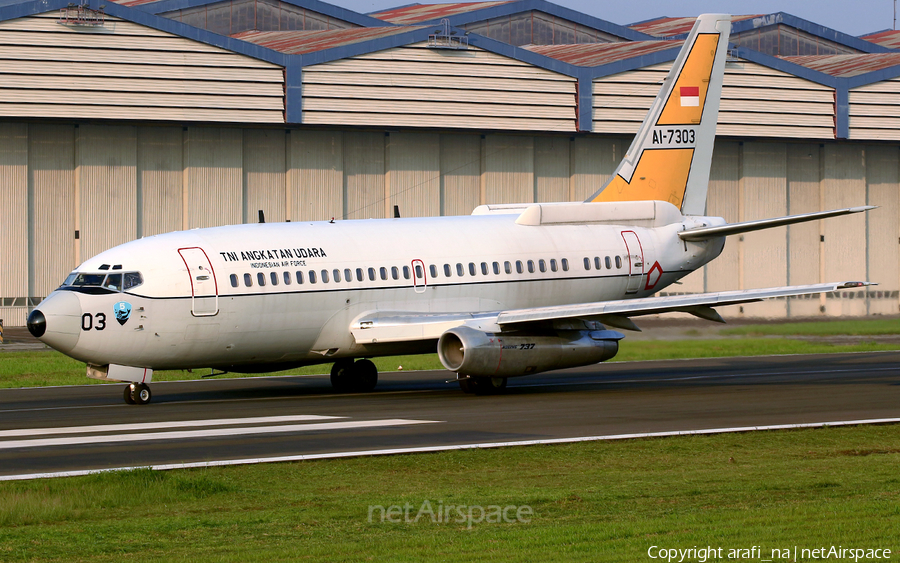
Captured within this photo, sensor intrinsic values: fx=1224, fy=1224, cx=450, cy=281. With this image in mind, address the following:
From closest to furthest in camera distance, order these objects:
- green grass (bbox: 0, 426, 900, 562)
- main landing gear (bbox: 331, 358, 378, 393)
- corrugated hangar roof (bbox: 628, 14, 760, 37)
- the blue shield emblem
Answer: green grass (bbox: 0, 426, 900, 562)
the blue shield emblem
main landing gear (bbox: 331, 358, 378, 393)
corrugated hangar roof (bbox: 628, 14, 760, 37)

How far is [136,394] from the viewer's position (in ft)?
85.6

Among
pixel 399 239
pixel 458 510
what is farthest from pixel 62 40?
pixel 458 510

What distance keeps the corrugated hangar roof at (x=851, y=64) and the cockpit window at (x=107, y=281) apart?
4619 cm

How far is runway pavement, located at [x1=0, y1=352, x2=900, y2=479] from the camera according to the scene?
18.7 metres

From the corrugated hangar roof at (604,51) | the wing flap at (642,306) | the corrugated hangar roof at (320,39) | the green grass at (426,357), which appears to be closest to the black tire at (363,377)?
the wing flap at (642,306)

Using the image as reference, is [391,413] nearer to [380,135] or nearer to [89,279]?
[89,279]

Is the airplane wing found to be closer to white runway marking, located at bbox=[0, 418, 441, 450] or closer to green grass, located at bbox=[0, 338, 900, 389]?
white runway marking, located at bbox=[0, 418, 441, 450]

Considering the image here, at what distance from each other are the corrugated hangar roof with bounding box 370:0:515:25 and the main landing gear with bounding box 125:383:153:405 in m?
50.1

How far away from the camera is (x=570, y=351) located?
2853 cm

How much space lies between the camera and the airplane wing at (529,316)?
1072 inches

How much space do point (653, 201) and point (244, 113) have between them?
22.1 meters

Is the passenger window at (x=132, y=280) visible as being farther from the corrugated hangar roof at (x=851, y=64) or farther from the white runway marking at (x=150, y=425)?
the corrugated hangar roof at (x=851, y=64)

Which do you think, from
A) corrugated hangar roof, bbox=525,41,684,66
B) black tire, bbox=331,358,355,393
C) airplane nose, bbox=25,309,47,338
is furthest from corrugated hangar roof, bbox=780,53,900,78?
airplane nose, bbox=25,309,47,338

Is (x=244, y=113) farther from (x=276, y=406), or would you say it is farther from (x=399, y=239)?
(x=276, y=406)
